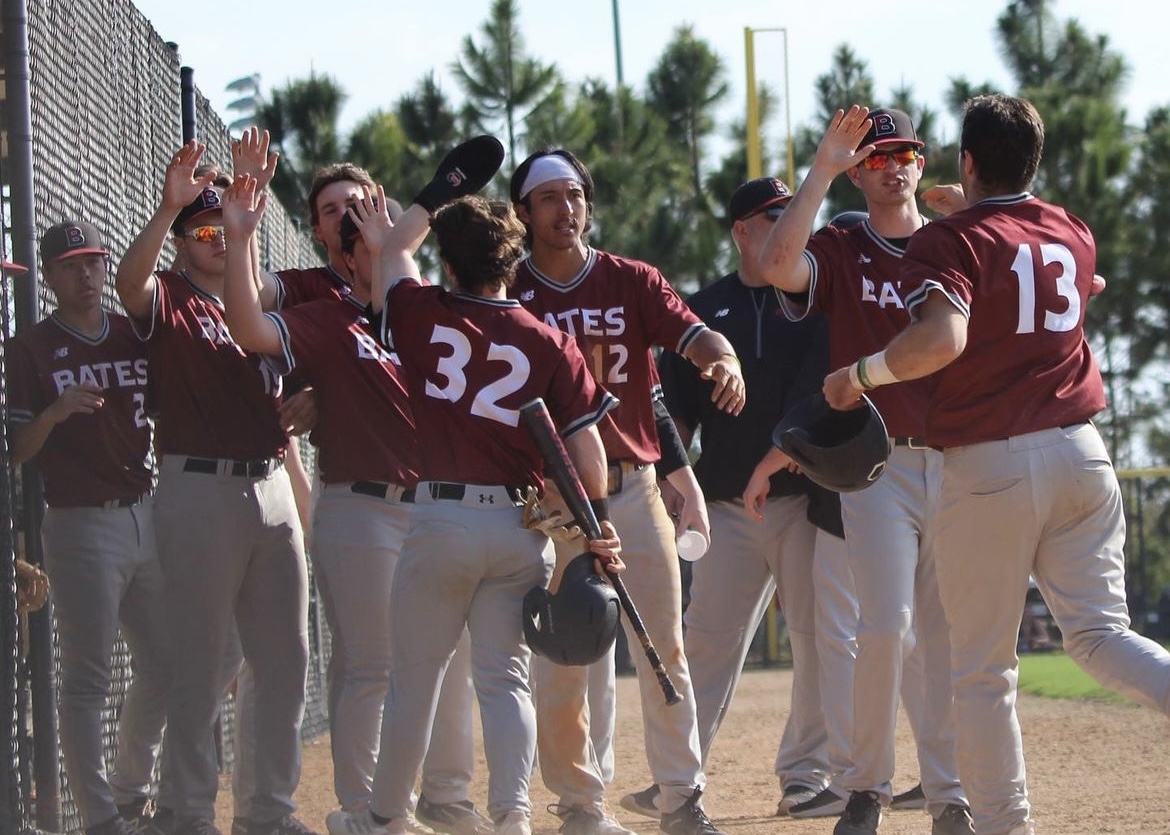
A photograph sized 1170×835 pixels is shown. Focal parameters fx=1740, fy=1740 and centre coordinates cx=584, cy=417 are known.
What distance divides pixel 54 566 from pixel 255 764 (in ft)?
3.18

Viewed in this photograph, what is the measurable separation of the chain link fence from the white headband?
1.71 meters

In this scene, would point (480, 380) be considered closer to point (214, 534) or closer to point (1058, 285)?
point (214, 534)

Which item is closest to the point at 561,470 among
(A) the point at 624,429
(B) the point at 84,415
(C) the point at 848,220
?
(A) the point at 624,429

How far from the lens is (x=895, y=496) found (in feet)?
19.2

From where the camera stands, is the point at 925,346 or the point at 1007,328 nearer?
the point at 925,346

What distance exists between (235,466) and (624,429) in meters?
1.32

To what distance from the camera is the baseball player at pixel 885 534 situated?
5789 mm

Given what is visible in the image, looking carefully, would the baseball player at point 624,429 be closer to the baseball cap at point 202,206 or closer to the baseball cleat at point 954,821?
the baseball cleat at point 954,821

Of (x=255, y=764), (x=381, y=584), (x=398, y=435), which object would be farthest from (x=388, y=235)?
(x=255, y=764)

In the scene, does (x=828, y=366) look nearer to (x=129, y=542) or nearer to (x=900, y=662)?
(x=900, y=662)

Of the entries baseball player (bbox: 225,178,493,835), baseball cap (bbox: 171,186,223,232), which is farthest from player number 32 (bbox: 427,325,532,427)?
baseball cap (bbox: 171,186,223,232)

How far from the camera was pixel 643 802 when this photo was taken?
6625 millimetres

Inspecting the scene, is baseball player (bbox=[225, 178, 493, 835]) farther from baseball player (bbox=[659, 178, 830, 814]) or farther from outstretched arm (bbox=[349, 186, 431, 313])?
baseball player (bbox=[659, 178, 830, 814])

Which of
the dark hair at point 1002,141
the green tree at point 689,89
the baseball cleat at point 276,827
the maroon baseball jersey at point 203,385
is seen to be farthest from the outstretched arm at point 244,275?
the green tree at point 689,89
